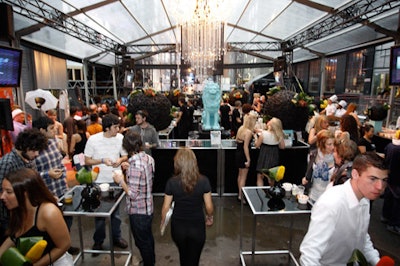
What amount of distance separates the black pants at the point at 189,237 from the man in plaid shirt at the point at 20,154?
1.27 metres

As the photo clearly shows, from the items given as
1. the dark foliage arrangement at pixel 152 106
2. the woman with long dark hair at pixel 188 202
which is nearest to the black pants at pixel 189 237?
the woman with long dark hair at pixel 188 202

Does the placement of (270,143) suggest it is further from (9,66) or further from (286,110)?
(9,66)

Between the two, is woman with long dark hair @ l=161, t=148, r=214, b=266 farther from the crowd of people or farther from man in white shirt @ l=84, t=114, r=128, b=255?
man in white shirt @ l=84, t=114, r=128, b=255

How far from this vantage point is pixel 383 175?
4.27 ft

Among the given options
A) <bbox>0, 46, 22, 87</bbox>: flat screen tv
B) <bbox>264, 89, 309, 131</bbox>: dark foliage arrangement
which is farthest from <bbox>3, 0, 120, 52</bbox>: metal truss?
<bbox>264, 89, 309, 131</bbox>: dark foliage arrangement

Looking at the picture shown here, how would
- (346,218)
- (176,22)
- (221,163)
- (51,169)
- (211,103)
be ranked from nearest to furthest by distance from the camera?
1. (346,218)
2. (51,169)
3. (221,163)
4. (211,103)
5. (176,22)

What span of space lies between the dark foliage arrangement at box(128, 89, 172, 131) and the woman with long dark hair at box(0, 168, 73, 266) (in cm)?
312

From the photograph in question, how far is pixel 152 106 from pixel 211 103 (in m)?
1.88

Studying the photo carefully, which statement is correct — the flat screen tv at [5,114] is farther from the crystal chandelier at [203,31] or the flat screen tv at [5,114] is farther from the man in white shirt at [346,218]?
the crystal chandelier at [203,31]

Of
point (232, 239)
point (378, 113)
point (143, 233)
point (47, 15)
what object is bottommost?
point (232, 239)

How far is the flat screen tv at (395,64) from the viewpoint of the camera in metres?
4.88

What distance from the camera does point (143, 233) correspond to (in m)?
2.25

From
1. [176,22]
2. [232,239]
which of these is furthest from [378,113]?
[176,22]

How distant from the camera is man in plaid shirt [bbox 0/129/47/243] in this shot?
2027mm
